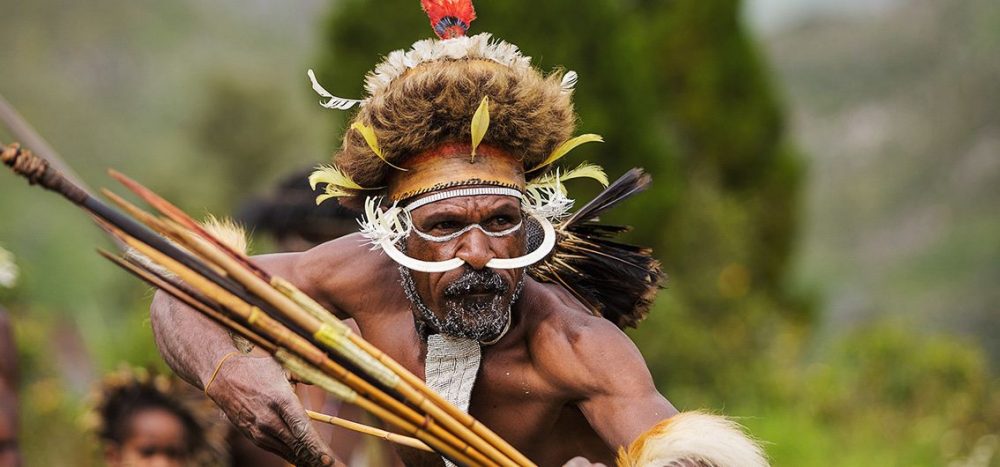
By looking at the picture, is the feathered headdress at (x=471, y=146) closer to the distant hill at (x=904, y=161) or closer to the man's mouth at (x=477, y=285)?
the man's mouth at (x=477, y=285)

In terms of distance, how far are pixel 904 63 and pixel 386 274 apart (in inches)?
1074

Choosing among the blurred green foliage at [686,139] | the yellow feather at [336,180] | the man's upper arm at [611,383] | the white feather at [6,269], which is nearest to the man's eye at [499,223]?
the man's upper arm at [611,383]

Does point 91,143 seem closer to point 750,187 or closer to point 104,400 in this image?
point 750,187

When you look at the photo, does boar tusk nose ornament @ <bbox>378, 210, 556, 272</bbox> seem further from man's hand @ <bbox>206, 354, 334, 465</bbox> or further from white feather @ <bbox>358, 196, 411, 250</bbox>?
man's hand @ <bbox>206, 354, 334, 465</bbox>

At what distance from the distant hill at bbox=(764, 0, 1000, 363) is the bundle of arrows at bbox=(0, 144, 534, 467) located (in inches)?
709

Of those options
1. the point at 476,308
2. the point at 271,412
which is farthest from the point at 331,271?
the point at 271,412

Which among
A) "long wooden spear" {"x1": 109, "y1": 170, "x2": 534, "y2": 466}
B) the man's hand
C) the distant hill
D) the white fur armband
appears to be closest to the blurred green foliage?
the distant hill

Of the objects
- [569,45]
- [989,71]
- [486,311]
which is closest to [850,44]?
[989,71]

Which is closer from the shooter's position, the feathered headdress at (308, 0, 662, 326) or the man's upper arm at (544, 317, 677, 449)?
the man's upper arm at (544, 317, 677, 449)

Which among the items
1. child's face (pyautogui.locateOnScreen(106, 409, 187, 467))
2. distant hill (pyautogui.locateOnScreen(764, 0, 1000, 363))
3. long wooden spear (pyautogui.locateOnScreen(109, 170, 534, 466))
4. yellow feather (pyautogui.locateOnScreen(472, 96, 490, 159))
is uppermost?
distant hill (pyautogui.locateOnScreen(764, 0, 1000, 363))

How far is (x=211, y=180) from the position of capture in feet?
86.6

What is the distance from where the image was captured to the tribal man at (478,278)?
4309 millimetres

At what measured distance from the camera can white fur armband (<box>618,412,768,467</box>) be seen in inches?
157

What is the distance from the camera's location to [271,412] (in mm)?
4109
